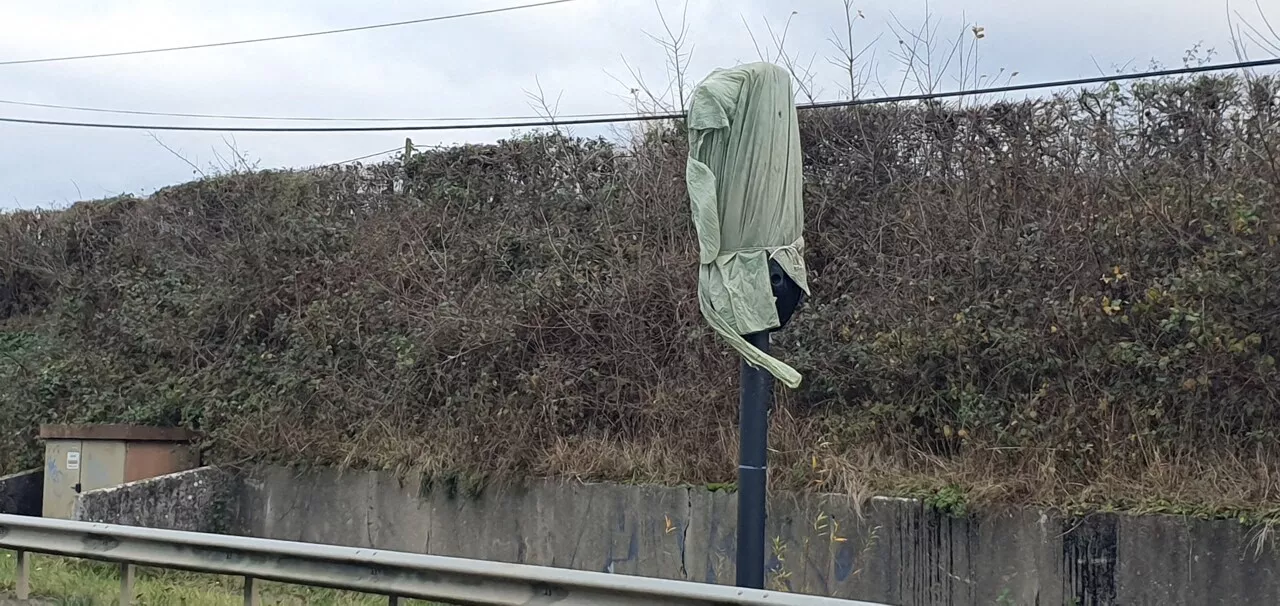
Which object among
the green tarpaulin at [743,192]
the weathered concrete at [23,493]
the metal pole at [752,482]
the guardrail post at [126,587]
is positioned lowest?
the weathered concrete at [23,493]

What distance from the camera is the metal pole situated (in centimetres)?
537

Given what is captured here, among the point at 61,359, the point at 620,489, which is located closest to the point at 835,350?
the point at 620,489

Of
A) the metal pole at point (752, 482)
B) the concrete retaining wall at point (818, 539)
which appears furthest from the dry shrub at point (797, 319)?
the metal pole at point (752, 482)

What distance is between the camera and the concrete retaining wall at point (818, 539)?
7.18 metres

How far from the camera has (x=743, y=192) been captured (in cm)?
569

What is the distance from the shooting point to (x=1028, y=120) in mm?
10469

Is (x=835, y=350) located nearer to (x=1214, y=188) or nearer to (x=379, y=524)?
(x=1214, y=188)

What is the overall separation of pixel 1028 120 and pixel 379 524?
6.96 metres

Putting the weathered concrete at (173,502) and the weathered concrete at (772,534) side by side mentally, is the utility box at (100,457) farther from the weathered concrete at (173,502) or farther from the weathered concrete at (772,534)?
the weathered concrete at (772,534)

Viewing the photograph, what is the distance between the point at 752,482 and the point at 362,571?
86.3 inches

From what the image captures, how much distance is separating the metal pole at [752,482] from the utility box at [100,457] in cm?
833

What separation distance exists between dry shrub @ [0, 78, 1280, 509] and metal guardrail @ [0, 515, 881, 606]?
3.43 meters

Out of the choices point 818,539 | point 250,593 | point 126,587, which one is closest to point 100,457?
point 126,587

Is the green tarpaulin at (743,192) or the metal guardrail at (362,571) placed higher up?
the green tarpaulin at (743,192)
